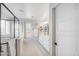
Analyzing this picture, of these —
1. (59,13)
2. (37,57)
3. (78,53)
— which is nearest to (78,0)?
(59,13)

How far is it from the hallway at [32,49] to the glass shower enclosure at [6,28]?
0.17m

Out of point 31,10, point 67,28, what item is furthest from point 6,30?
point 67,28

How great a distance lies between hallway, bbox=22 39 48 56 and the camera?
138cm

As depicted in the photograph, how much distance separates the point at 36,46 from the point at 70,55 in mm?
513

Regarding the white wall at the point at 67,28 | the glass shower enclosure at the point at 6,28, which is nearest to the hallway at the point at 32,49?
the glass shower enclosure at the point at 6,28

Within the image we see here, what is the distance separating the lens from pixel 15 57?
1.29m

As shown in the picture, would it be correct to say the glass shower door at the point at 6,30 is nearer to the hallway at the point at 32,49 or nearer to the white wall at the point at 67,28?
the hallway at the point at 32,49

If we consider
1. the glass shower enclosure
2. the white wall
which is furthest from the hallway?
the white wall

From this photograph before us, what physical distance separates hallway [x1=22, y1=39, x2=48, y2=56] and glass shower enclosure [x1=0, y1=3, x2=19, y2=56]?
6.6 inches

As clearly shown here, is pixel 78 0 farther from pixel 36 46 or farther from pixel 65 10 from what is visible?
pixel 36 46

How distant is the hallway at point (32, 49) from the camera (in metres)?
1.38

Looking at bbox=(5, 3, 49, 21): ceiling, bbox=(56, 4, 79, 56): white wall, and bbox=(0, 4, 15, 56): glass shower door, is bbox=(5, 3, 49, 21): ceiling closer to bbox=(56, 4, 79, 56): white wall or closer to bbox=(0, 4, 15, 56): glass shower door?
bbox=(0, 4, 15, 56): glass shower door

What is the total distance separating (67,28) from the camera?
1396 millimetres

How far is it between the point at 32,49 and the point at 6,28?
0.50 m
